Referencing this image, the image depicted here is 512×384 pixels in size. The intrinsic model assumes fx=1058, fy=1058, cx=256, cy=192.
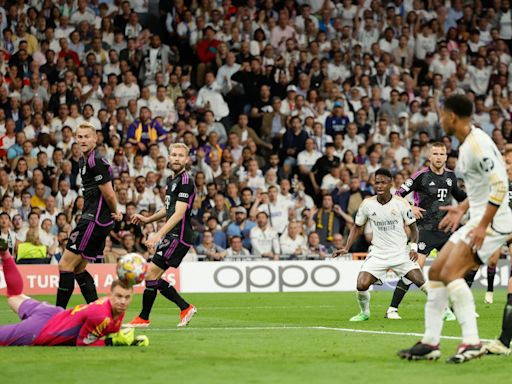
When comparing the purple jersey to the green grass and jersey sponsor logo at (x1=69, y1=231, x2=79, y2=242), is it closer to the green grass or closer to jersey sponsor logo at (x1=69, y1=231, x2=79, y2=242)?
the green grass

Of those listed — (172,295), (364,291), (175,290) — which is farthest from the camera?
(364,291)

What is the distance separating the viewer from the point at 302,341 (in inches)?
460

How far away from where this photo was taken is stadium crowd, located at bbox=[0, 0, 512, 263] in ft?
82.7

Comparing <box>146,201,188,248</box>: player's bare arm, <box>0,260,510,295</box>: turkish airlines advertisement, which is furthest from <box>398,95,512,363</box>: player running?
<box>0,260,510,295</box>: turkish airlines advertisement

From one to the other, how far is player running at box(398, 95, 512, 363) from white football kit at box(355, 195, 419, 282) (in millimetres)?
6257

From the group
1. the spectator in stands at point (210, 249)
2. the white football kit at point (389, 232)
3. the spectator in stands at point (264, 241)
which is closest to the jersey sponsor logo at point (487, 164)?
the white football kit at point (389, 232)

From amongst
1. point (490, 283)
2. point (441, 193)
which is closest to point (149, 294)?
point (441, 193)

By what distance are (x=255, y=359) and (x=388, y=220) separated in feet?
21.7

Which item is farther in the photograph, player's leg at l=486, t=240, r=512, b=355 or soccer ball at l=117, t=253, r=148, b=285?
soccer ball at l=117, t=253, r=148, b=285

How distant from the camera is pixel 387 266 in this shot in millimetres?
15742

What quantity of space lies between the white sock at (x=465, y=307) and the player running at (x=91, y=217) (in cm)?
570

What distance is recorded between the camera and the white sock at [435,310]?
9.38m

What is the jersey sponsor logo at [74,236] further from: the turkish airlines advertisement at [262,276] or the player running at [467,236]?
the turkish airlines advertisement at [262,276]

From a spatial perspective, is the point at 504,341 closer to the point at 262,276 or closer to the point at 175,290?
the point at 175,290
